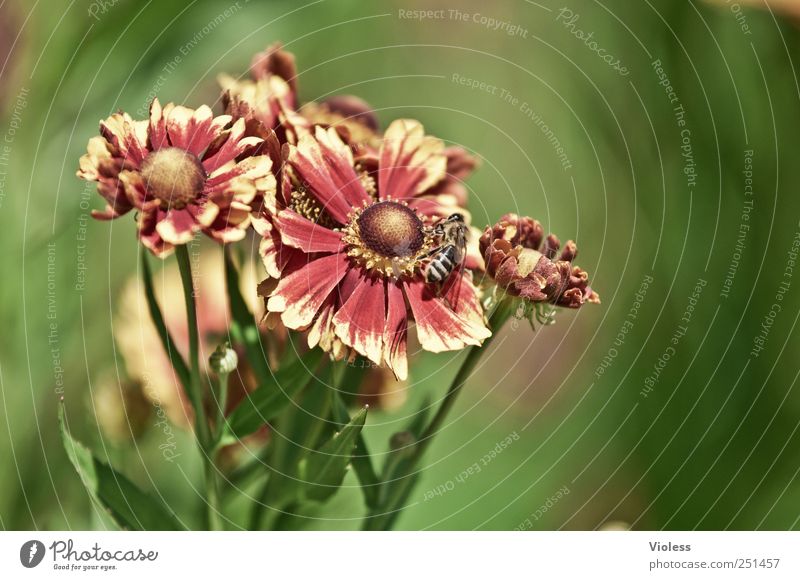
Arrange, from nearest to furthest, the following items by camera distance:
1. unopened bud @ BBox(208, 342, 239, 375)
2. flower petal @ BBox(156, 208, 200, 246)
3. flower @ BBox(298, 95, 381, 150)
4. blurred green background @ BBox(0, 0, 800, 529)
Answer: flower petal @ BBox(156, 208, 200, 246) < unopened bud @ BBox(208, 342, 239, 375) < flower @ BBox(298, 95, 381, 150) < blurred green background @ BBox(0, 0, 800, 529)

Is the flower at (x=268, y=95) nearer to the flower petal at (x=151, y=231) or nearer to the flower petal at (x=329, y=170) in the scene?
the flower petal at (x=329, y=170)

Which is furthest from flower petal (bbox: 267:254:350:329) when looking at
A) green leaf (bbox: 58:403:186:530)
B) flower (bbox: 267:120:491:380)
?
green leaf (bbox: 58:403:186:530)

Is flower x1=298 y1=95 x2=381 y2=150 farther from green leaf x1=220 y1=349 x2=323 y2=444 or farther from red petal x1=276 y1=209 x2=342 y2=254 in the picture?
green leaf x1=220 y1=349 x2=323 y2=444

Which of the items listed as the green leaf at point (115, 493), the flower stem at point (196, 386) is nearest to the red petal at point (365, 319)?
the flower stem at point (196, 386)

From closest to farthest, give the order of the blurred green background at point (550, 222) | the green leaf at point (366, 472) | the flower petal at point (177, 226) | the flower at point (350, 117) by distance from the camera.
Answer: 1. the flower petal at point (177, 226)
2. the green leaf at point (366, 472)
3. the flower at point (350, 117)
4. the blurred green background at point (550, 222)

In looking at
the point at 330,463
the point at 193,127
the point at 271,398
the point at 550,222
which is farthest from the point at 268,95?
the point at 550,222

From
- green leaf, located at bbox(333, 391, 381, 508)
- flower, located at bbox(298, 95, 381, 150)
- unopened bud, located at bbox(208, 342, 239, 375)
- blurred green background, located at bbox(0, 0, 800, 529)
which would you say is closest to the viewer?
unopened bud, located at bbox(208, 342, 239, 375)

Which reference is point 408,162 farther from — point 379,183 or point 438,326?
point 438,326
